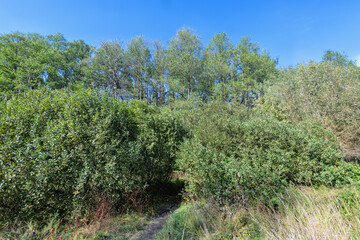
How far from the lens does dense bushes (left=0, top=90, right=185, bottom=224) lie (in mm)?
4500

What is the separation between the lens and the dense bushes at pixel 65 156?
14.8 ft

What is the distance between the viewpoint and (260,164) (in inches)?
234

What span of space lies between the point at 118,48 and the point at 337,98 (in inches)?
1183

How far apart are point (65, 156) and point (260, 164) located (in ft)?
23.9

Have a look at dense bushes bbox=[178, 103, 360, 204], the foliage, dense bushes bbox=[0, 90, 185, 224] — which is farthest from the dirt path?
the foliage

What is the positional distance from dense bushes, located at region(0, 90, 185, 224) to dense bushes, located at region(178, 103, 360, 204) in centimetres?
278

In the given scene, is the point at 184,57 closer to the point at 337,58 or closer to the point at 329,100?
the point at 329,100

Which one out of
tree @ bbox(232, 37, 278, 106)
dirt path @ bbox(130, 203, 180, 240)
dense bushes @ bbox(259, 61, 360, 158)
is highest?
tree @ bbox(232, 37, 278, 106)

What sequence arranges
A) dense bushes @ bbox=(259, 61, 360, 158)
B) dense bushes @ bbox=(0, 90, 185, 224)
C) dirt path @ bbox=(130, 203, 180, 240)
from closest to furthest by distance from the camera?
dense bushes @ bbox=(0, 90, 185, 224), dirt path @ bbox=(130, 203, 180, 240), dense bushes @ bbox=(259, 61, 360, 158)

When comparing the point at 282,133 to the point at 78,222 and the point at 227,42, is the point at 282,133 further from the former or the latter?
the point at 227,42

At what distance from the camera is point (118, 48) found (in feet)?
86.9

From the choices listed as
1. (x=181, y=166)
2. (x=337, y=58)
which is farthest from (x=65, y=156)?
(x=337, y=58)

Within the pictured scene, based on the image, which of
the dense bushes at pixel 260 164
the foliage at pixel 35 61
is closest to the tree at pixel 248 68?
the dense bushes at pixel 260 164

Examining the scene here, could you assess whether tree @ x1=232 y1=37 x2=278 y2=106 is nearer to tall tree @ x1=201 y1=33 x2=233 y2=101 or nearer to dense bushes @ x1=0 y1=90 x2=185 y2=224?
tall tree @ x1=201 y1=33 x2=233 y2=101
